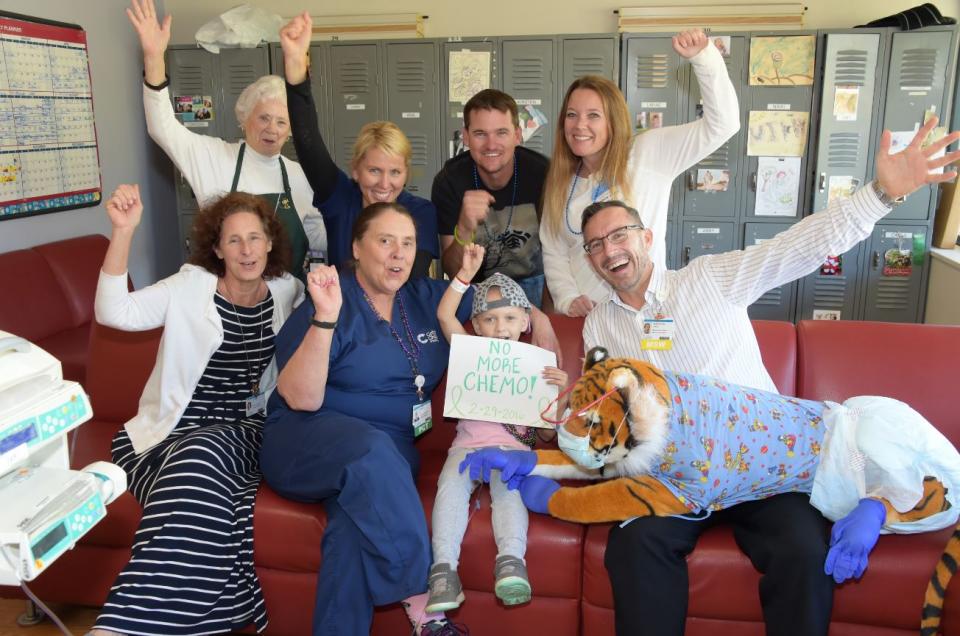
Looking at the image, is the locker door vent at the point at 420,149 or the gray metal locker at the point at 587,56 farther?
the locker door vent at the point at 420,149

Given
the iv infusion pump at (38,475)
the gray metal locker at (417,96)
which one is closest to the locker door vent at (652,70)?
the gray metal locker at (417,96)

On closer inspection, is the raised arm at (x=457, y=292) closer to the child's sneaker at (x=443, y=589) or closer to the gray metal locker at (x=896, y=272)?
the child's sneaker at (x=443, y=589)

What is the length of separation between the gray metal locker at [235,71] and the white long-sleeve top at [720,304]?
4159 mm

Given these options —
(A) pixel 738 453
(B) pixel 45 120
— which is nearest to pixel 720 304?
(A) pixel 738 453

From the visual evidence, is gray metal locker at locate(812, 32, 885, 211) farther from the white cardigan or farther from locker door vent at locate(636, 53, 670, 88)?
the white cardigan

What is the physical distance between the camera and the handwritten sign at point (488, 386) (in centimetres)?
252

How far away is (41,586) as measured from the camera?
2.49 m

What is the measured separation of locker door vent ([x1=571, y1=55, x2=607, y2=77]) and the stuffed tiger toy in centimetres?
366

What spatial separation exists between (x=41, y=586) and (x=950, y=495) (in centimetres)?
282

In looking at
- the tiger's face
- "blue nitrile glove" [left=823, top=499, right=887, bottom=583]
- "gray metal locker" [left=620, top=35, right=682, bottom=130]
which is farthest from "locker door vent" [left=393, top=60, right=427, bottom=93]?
"blue nitrile glove" [left=823, top=499, right=887, bottom=583]

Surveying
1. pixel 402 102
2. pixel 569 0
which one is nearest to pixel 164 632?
pixel 402 102

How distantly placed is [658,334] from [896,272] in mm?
3678

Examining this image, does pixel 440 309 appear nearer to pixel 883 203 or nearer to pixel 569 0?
pixel 883 203

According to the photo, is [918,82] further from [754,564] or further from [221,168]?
[221,168]
